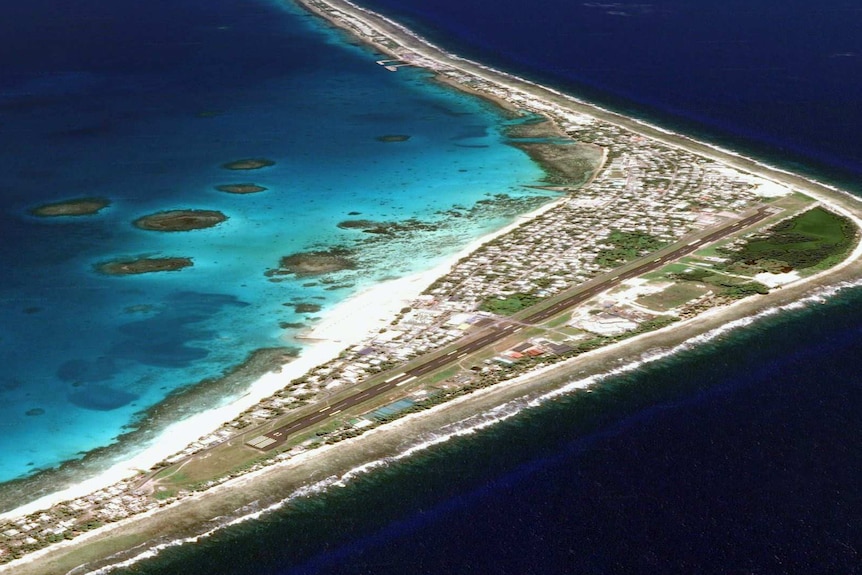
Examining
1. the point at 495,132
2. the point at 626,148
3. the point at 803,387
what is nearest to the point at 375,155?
the point at 495,132

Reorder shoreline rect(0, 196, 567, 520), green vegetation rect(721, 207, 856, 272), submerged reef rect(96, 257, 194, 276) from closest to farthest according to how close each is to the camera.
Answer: shoreline rect(0, 196, 567, 520) → green vegetation rect(721, 207, 856, 272) → submerged reef rect(96, 257, 194, 276)

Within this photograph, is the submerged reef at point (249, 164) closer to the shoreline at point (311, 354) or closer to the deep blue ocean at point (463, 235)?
the deep blue ocean at point (463, 235)

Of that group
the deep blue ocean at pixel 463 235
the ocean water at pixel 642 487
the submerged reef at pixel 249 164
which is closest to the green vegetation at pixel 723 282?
the ocean water at pixel 642 487

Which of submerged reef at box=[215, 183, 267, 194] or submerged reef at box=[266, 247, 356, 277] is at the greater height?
submerged reef at box=[266, 247, 356, 277]

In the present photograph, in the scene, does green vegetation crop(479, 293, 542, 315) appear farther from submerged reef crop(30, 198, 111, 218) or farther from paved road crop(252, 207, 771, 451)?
submerged reef crop(30, 198, 111, 218)

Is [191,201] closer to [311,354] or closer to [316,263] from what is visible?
[316,263]

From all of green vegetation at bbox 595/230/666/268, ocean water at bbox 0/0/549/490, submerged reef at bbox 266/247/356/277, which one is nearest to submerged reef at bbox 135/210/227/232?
ocean water at bbox 0/0/549/490

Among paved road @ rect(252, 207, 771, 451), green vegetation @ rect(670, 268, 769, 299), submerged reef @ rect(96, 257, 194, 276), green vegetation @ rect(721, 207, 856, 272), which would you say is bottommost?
submerged reef @ rect(96, 257, 194, 276)
